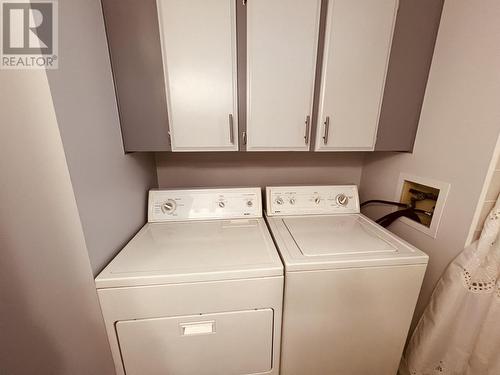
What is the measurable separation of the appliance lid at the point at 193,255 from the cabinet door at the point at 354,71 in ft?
2.23

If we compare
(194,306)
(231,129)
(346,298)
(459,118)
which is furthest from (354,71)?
(194,306)

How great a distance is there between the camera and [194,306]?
815 millimetres

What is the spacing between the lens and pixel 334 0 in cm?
93

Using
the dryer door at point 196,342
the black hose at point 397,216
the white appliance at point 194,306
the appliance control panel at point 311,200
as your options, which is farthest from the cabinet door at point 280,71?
the dryer door at point 196,342

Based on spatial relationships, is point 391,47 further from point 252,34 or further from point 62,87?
point 62,87

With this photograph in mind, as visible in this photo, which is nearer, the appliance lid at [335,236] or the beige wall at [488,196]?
the beige wall at [488,196]

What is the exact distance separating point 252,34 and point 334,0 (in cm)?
42

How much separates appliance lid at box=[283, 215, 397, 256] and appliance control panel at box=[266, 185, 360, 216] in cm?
6

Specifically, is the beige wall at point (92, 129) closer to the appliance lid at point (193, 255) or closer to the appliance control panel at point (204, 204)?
the appliance lid at point (193, 255)

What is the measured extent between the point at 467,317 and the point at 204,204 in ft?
4.69

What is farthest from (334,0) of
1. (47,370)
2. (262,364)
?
(47,370)

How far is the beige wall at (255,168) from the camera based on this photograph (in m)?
1.50

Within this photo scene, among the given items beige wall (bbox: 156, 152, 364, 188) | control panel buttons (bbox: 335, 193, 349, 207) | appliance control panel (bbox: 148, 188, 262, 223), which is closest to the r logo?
appliance control panel (bbox: 148, 188, 262, 223)

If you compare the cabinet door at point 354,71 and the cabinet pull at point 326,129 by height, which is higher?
the cabinet door at point 354,71
